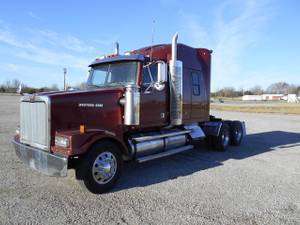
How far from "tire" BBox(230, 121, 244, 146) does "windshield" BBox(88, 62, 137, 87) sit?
597 centimetres

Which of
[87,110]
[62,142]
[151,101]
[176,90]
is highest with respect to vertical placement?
[176,90]

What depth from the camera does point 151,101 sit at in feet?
23.2

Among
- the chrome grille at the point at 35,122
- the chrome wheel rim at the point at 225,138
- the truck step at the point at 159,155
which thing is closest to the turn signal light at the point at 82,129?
the chrome grille at the point at 35,122

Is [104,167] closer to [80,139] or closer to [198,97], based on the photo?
[80,139]

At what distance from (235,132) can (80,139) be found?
7.71m

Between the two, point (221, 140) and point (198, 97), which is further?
point (221, 140)

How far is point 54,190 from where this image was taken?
5598mm

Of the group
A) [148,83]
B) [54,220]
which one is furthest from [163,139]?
[54,220]

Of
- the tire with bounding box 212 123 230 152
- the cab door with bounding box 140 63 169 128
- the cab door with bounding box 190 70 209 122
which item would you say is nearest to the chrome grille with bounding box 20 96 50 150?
the cab door with bounding box 140 63 169 128

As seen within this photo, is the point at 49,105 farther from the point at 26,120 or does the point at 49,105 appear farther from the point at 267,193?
the point at 267,193

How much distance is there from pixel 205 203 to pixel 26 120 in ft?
12.8

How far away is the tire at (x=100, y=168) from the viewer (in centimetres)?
529

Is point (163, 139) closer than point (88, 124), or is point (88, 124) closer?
point (88, 124)

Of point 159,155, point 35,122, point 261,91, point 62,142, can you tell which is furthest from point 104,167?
point 261,91
